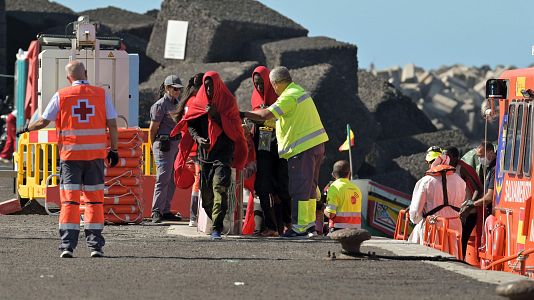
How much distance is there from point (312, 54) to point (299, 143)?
22.9 m

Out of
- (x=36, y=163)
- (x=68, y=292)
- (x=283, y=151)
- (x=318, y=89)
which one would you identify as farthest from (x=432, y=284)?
(x=318, y=89)

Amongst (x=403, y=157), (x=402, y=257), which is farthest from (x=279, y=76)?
(x=403, y=157)

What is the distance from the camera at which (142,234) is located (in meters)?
19.0

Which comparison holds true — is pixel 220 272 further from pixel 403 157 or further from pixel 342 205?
pixel 403 157

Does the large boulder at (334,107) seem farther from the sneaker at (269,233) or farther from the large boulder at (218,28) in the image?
the sneaker at (269,233)

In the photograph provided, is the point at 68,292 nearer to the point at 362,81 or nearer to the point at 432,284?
the point at 432,284

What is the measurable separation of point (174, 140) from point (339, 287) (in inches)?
329

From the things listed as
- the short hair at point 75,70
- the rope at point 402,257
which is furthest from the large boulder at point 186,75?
the rope at point 402,257

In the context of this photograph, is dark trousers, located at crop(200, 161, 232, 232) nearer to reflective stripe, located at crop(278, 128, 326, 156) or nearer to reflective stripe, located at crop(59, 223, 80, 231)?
reflective stripe, located at crop(278, 128, 326, 156)

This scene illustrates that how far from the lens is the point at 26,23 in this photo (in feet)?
146

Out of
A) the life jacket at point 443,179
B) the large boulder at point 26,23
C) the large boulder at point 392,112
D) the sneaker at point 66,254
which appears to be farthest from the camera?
the large boulder at point 26,23

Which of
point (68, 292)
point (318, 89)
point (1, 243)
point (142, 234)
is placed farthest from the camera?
point (318, 89)

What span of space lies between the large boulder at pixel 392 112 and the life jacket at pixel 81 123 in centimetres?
2627

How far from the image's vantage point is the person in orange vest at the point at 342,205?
1977 centimetres
